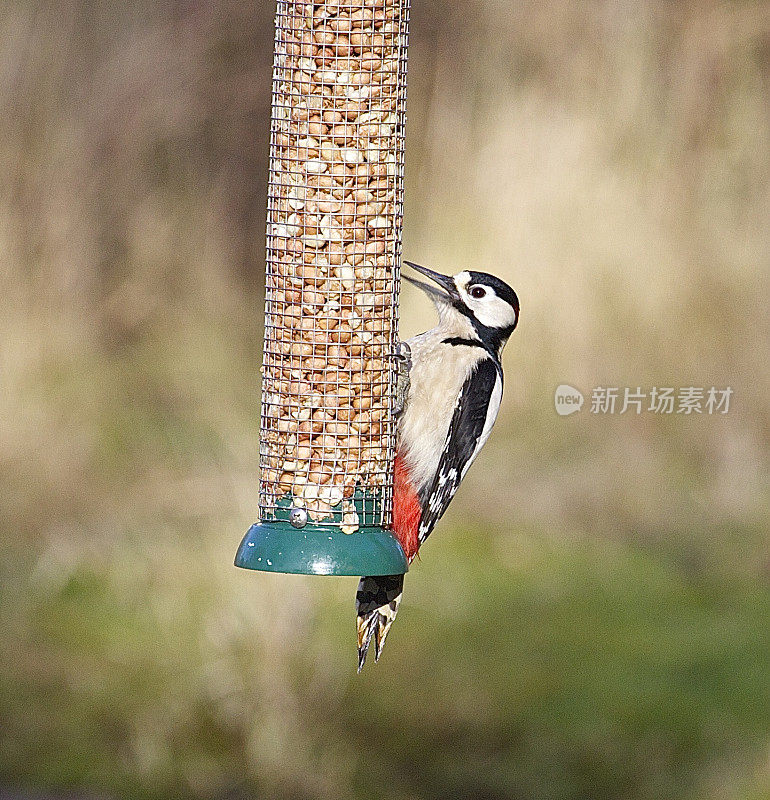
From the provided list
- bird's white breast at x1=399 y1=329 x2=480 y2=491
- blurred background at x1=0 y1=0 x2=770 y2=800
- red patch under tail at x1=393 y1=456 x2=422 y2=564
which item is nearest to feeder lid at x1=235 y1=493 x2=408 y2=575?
red patch under tail at x1=393 y1=456 x2=422 y2=564

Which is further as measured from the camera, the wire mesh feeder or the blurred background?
the blurred background

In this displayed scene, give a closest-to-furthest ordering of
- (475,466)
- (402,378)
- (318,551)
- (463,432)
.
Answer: (318,551) < (402,378) < (463,432) < (475,466)

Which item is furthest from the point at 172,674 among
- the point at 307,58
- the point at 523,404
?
the point at 307,58

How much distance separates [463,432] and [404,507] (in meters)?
0.33

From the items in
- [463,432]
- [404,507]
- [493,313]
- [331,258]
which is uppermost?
[331,258]

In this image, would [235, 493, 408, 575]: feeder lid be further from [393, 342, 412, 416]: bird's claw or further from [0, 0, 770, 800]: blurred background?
[0, 0, 770, 800]: blurred background

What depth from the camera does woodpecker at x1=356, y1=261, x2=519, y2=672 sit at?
365cm

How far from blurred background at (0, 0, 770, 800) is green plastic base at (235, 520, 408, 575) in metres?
2.92

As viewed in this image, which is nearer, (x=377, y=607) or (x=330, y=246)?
(x=330, y=246)

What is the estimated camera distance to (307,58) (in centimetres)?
321

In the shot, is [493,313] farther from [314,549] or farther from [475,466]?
[475,466]

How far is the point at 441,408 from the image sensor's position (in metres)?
3.74

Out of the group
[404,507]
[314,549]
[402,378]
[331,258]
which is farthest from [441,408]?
[314,549]

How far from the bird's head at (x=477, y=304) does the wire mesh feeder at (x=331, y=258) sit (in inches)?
21.1
